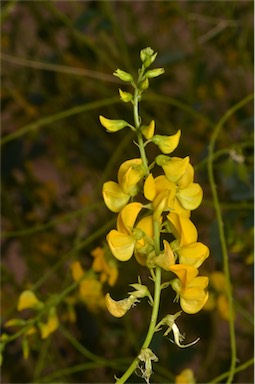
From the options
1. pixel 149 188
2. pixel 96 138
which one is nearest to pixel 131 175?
pixel 149 188

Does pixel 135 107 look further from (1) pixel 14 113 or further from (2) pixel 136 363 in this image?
(1) pixel 14 113

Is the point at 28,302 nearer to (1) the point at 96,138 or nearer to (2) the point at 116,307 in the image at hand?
(2) the point at 116,307

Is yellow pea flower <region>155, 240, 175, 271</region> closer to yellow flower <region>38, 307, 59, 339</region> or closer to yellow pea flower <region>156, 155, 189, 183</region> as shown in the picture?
yellow pea flower <region>156, 155, 189, 183</region>

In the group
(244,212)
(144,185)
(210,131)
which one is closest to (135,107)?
(144,185)

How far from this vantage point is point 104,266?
0.45 metres

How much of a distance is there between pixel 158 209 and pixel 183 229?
0.02m

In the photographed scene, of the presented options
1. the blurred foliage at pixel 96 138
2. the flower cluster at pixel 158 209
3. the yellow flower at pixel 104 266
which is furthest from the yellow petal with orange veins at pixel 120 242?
the blurred foliage at pixel 96 138

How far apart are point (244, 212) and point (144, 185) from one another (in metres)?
0.31

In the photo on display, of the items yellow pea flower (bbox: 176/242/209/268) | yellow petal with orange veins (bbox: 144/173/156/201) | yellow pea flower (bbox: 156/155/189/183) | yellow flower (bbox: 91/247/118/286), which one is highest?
yellow flower (bbox: 91/247/118/286)

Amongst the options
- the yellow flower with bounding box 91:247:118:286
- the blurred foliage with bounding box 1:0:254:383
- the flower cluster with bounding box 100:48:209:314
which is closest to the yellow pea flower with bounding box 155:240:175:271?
the flower cluster with bounding box 100:48:209:314

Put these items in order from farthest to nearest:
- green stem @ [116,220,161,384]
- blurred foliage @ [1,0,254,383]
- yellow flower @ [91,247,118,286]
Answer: blurred foliage @ [1,0,254,383] → yellow flower @ [91,247,118,286] → green stem @ [116,220,161,384]

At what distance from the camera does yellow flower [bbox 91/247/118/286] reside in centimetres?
45

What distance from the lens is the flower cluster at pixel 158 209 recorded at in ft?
0.97

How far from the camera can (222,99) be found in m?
1.02
